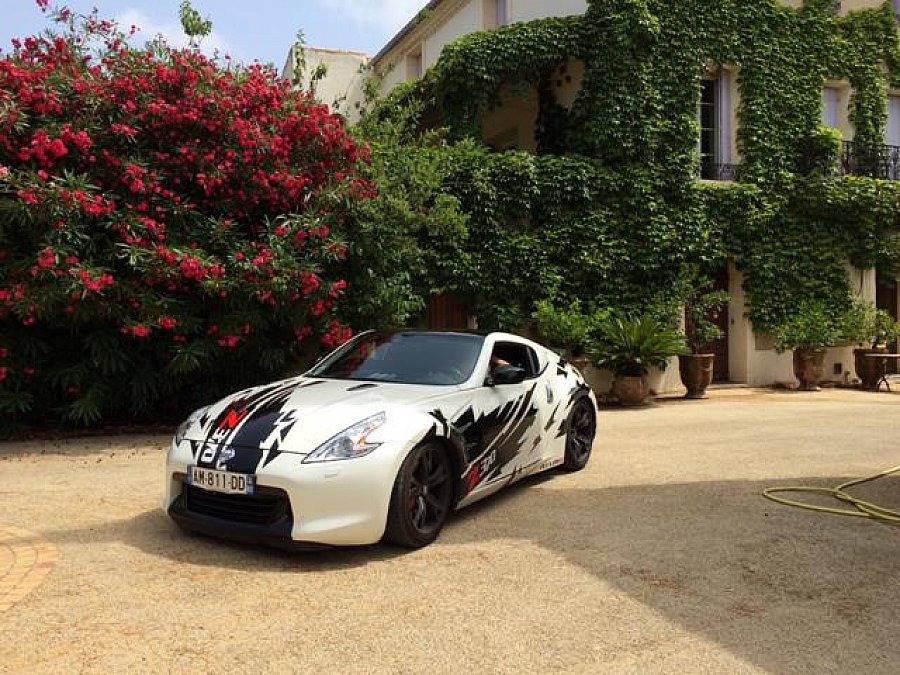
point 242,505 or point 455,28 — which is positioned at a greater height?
point 455,28

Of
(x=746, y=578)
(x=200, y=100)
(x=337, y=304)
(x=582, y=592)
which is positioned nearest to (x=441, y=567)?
(x=582, y=592)

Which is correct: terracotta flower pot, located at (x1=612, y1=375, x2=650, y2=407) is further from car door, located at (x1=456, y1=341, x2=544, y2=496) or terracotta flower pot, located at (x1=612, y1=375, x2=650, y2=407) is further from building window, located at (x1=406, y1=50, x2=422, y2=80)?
building window, located at (x1=406, y1=50, x2=422, y2=80)

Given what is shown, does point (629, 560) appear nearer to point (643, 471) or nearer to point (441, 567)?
point (441, 567)

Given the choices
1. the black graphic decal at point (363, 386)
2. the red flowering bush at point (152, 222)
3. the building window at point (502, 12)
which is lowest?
the black graphic decal at point (363, 386)

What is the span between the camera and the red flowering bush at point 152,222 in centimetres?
747

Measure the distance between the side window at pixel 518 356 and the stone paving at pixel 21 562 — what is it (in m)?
3.38

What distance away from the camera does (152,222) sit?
7.66m

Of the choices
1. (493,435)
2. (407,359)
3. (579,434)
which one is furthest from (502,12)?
(493,435)

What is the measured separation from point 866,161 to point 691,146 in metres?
5.34

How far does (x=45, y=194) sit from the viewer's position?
23.6 ft

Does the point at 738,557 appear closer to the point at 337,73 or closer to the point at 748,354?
the point at 748,354

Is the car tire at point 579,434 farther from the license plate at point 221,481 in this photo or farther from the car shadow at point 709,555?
the license plate at point 221,481

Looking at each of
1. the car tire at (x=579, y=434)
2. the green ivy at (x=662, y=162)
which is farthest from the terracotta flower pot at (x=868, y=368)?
the car tire at (x=579, y=434)

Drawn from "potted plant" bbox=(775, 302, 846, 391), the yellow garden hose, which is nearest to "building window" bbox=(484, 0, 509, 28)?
"potted plant" bbox=(775, 302, 846, 391)
